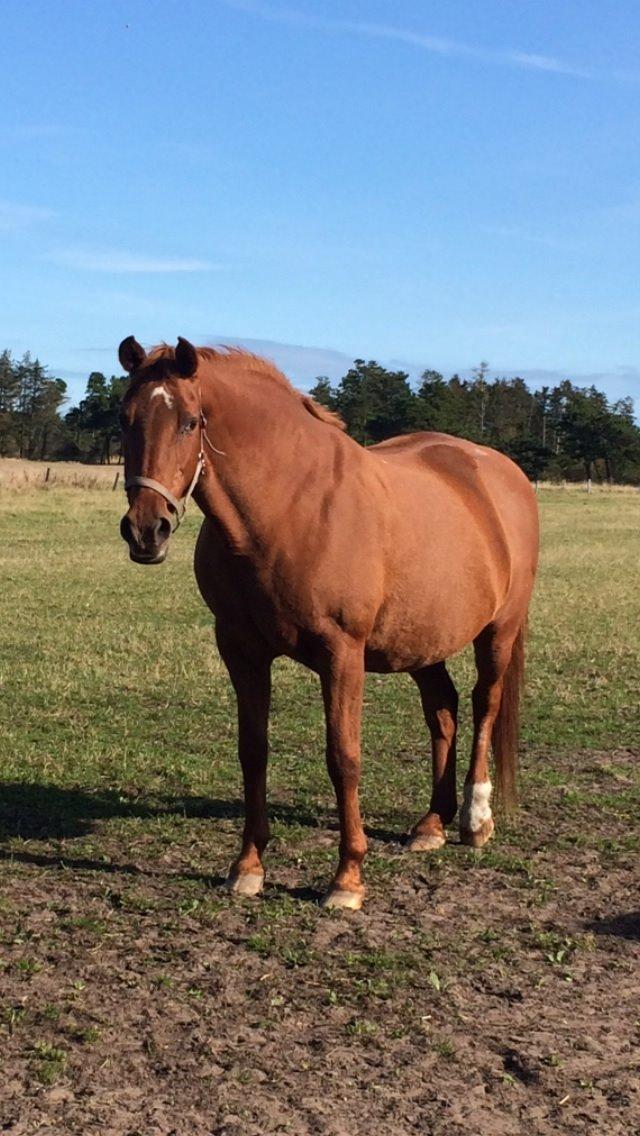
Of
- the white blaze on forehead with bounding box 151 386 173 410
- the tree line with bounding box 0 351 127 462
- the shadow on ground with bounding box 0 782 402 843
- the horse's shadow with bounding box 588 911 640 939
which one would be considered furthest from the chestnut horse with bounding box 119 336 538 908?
the tree line with bounding box 0 351 127 462

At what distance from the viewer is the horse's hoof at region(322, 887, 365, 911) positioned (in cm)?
517

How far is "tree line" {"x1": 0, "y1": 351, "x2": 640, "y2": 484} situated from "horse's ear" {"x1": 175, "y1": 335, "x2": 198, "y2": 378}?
196ft

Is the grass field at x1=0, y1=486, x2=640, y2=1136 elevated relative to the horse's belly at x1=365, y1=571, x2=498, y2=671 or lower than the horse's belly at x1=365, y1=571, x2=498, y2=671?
lower

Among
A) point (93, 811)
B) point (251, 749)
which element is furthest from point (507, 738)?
point (93, 811)

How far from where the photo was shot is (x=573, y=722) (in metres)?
9.38

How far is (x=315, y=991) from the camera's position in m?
4.30

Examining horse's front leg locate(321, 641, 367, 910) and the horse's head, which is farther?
horse's front leg locate(321, 641, 367, 910)

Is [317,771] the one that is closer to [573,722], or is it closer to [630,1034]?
[573,722]

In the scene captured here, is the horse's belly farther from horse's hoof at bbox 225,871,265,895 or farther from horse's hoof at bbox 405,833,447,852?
horse's hoof at bbox 225,871,265,895

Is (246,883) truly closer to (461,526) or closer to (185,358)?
(461,526)

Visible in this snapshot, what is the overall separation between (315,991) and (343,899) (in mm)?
892

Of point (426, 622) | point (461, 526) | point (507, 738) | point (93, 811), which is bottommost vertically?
point (93, 811)

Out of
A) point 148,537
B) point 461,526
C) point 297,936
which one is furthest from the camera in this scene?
point 461,526

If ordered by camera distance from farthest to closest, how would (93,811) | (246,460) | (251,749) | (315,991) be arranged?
(93,811) < (251,749) < (246,460) < (315,991)
